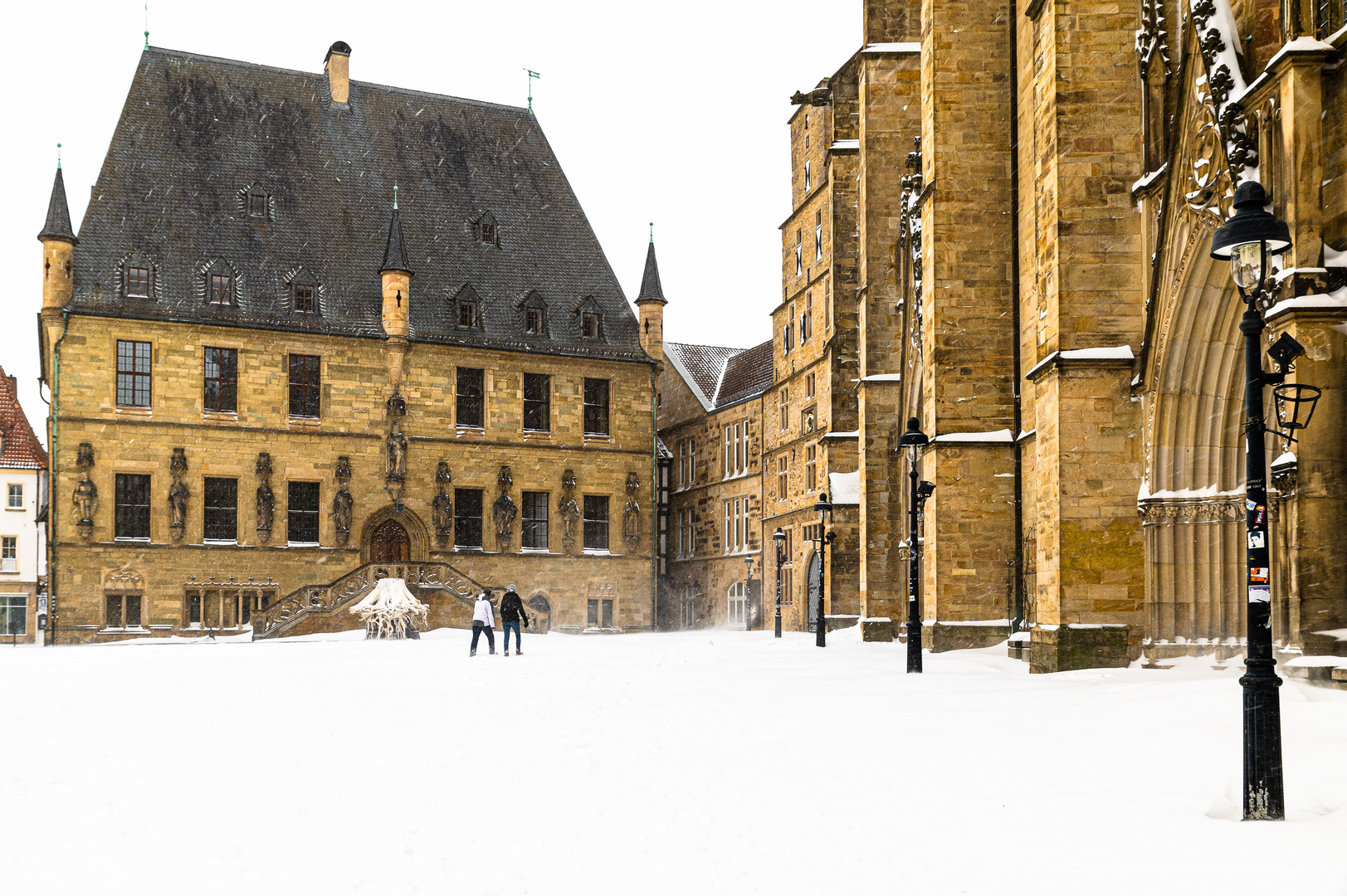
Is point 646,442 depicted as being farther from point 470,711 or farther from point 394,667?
point 470,711

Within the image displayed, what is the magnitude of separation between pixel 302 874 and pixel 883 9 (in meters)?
24.0

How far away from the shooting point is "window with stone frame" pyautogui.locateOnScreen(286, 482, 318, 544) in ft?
135

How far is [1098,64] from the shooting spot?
1562 centimetres

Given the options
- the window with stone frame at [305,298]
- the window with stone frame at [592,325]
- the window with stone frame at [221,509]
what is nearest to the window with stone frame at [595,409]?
the window with stone frame at [592,325]

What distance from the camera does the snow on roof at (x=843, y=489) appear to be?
30.9m

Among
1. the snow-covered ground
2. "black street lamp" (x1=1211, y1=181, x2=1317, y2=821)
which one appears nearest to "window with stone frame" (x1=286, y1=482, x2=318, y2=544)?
the snow-covered ground

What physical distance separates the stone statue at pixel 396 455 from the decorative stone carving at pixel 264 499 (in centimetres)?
377

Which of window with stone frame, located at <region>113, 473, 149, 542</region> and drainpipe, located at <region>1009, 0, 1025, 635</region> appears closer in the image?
drainpipe, located at <region>1009, 0, 1025, 635</region>

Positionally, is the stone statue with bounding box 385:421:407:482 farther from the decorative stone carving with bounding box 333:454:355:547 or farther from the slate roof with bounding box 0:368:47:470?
the slate roof with bounding box 0:368:47:470

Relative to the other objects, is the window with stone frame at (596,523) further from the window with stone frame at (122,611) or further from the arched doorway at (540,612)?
the window with stone frame at (122,611)

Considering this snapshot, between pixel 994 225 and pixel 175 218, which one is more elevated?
pixel 175 218

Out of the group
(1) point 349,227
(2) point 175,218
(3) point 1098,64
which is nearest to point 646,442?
(1) point 349,227

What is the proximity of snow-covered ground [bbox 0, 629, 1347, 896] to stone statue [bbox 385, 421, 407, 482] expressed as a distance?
27142 mm

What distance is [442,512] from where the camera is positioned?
42.7 meters
